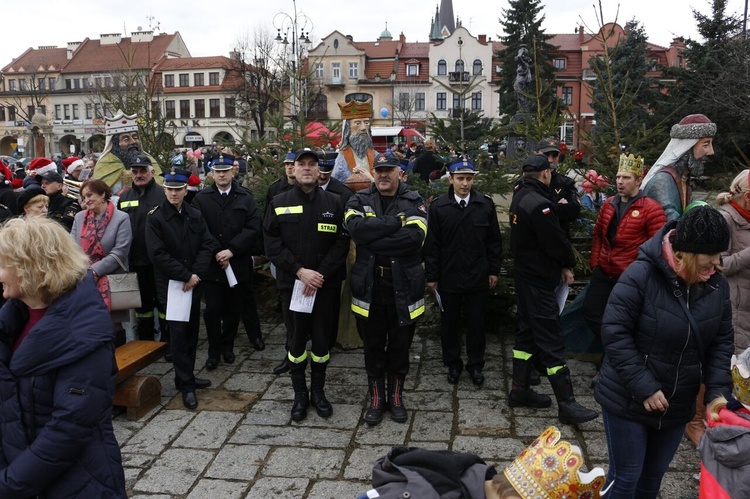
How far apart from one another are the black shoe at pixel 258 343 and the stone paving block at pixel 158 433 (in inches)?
66.3

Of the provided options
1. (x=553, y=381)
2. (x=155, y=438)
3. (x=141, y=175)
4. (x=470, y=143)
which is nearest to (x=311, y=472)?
(x=155, y=438)

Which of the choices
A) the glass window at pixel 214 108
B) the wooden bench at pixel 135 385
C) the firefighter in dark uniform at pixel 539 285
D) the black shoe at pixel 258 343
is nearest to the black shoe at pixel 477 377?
the firefighter in dark uniform at pixel 539 285

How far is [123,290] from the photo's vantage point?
20.3 ft

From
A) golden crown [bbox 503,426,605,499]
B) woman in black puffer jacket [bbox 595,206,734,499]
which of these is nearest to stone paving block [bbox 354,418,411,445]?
woman in black puffer jacket [bbox 595,206,734,499]

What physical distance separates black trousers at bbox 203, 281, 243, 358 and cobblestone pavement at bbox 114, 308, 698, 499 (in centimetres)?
27

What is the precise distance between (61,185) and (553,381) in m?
5.39

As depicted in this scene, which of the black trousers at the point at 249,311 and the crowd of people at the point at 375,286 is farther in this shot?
the black trousers at the point at 249,311

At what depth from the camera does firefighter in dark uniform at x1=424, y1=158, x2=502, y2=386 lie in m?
5.89

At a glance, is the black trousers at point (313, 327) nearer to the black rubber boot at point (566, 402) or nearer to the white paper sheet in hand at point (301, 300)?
the white paper sheet in hand at point (301, 300)

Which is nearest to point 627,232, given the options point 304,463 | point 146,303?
point 304,463

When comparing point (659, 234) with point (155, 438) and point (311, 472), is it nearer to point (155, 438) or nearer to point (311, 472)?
point (311, 472)

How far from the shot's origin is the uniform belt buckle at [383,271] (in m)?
5.16

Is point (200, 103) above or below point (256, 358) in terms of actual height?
above

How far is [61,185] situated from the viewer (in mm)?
6938
